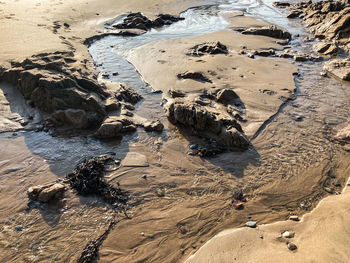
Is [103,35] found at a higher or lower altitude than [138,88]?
higher

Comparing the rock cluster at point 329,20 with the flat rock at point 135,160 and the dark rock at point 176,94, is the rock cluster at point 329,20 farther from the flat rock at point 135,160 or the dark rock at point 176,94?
the flat rock at point 135,160

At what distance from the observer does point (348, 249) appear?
11.2ft

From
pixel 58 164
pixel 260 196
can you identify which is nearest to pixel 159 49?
pixel 58 164

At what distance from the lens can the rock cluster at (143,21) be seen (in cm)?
1552

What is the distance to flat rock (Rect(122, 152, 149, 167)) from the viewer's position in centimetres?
561

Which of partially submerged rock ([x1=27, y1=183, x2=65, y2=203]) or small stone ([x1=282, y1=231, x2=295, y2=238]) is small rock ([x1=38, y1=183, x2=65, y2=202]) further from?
small stone ([x1=282, y1=231, x2=295, y2=238])

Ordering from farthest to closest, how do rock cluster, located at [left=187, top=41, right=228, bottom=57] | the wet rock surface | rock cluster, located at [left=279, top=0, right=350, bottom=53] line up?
rock cluster, located at [left=279, top=0, right=350, bottom=53] → rock cluster, located at [left=187, top=41, right=228, bottom=57] → the wet rock surface

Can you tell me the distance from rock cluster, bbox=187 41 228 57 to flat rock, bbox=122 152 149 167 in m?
6.81

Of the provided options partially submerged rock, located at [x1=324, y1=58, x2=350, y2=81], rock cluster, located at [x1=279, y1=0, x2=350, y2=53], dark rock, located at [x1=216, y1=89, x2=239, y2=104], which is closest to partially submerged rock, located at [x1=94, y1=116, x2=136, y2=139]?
dark rock, located at [x1=216, y1=89, x2=239, y2=104]

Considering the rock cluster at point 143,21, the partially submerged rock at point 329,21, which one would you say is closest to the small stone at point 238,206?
the partially submerged rock at point 329,21

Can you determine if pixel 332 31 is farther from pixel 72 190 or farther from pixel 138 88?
pixel 72 190

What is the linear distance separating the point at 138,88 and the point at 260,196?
5655 mm

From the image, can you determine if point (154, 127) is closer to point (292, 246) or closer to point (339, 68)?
point (292, 246)

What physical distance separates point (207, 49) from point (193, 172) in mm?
7677
